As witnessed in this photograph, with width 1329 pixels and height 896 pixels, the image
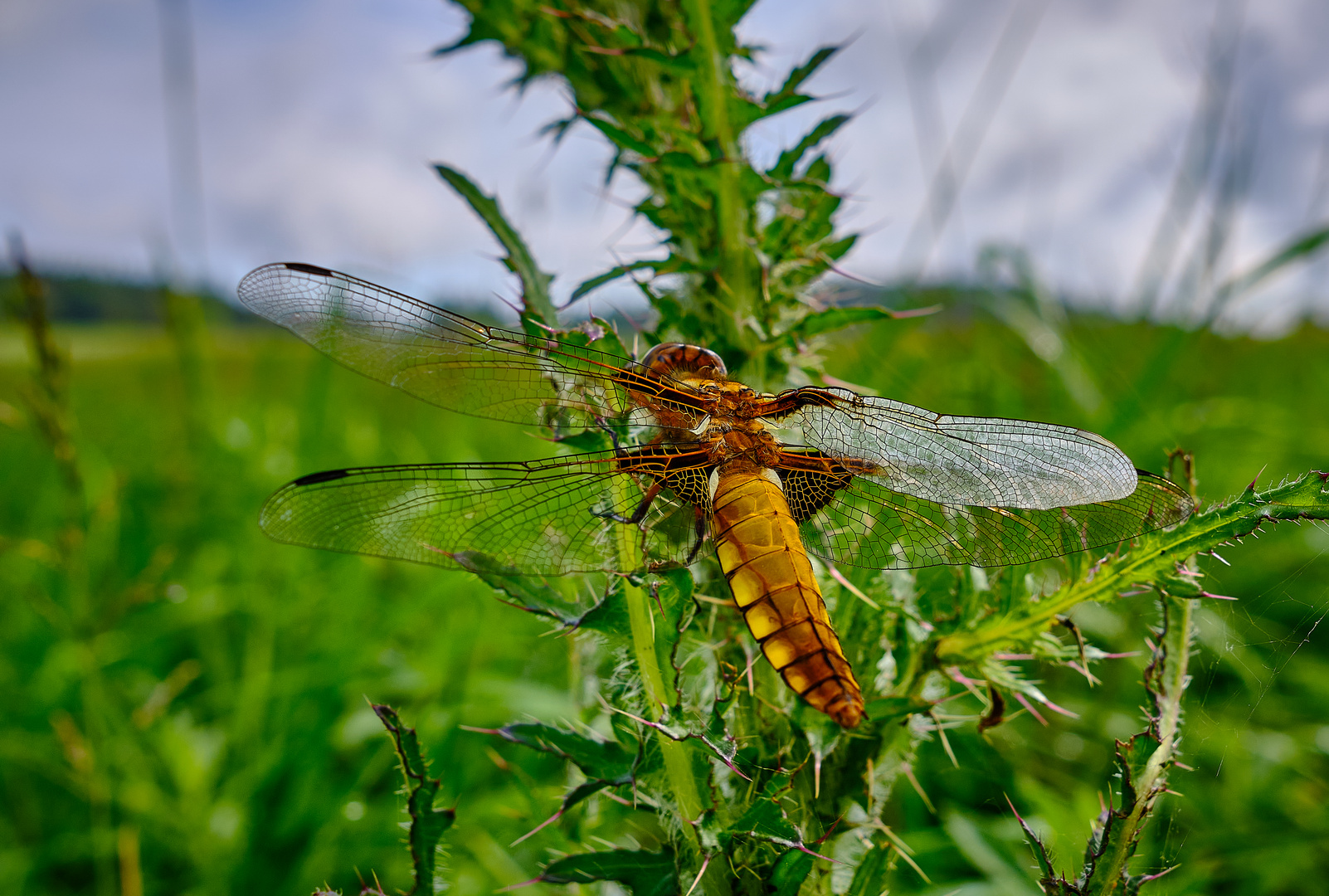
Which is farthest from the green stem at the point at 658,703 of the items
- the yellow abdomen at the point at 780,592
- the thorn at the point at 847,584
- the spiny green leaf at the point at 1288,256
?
the spiny green leaf at the point at 1288,256

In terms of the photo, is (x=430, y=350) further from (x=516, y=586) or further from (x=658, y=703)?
(x=658, y=703)

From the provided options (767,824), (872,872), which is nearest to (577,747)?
(767,824)

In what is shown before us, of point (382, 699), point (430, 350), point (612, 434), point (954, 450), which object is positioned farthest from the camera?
point (382, 699)

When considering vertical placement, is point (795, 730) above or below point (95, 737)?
above

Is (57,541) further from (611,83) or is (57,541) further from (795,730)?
(795,730)

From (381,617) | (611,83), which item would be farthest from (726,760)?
(381,617)

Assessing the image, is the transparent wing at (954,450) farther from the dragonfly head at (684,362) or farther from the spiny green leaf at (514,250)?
the spiny green leaf at (514,250)
